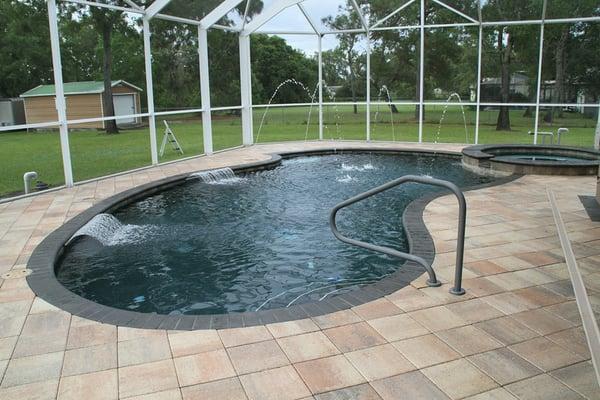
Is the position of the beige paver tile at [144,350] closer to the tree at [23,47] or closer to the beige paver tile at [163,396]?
the beige paver tile at [163,396]

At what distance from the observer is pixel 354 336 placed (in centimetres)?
307

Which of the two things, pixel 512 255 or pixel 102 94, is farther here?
pixel 102 94

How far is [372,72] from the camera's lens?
21.0 metres

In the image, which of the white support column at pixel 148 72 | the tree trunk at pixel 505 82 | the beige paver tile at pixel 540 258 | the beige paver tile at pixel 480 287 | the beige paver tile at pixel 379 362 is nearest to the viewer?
the beige paver tile at pixel 379 362

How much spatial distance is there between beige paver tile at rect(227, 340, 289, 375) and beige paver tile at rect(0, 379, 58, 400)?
926 mm

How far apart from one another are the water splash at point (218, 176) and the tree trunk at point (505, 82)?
30.9 ft

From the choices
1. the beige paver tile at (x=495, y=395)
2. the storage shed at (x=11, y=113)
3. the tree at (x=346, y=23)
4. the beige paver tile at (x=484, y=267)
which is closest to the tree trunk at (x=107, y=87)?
the tree at (x=346, y=23)

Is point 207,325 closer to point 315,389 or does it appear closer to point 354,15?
point 315,389

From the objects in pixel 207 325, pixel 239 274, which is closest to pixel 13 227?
pixel 239 274

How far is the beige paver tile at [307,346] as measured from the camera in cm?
285

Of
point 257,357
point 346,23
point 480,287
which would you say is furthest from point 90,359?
point 346,23

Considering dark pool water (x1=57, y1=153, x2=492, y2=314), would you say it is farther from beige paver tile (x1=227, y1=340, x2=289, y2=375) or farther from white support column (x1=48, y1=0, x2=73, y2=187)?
white support column (x1=48, y1=0, x2=73, y2=187)

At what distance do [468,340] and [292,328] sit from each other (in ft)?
3.53

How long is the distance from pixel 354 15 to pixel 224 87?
4549mm
